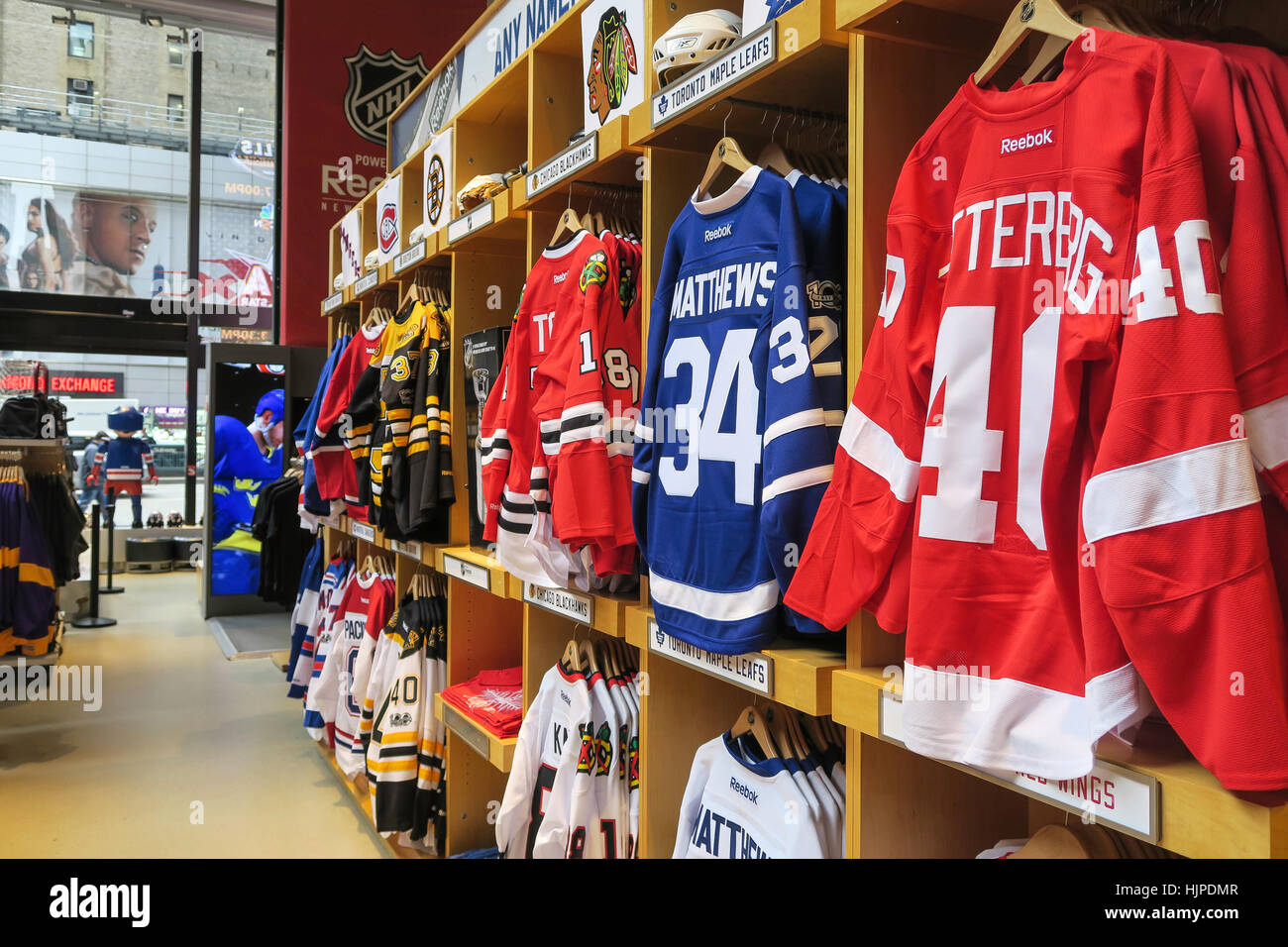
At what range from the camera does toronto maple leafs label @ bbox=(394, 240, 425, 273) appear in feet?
11.3

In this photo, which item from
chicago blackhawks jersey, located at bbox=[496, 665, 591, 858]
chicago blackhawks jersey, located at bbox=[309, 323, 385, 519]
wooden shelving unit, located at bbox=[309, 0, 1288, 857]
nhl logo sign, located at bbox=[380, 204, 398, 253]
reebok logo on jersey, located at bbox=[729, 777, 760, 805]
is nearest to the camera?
wooden shelving unit, located at bbox=[309, 0, 1288, 857]

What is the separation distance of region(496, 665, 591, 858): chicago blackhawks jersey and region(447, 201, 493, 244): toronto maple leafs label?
1.36 meters

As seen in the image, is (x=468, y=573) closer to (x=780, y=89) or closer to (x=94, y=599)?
(x=780, y=89)

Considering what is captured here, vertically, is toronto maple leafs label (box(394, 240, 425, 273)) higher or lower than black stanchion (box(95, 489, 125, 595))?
higher

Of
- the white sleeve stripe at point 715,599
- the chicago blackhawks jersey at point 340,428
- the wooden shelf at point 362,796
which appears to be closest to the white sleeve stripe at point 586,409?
the white sleeve stripe at point 715,599

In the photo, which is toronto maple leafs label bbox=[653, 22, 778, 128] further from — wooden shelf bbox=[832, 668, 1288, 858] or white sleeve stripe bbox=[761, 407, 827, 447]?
wooden shelf bbox=[832, 668, 1288, 858]

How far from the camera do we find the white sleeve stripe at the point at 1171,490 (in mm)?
912

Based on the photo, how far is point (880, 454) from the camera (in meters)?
1.32

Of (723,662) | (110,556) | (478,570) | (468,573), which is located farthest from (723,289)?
(110,556)

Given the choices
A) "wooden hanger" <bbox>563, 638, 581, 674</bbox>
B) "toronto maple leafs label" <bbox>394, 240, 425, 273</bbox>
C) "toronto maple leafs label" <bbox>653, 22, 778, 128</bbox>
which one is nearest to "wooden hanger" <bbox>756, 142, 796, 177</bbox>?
"toronto maple leafs label" <bbox>653, 22, 778, 128</bbox>

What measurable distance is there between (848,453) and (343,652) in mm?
3354
